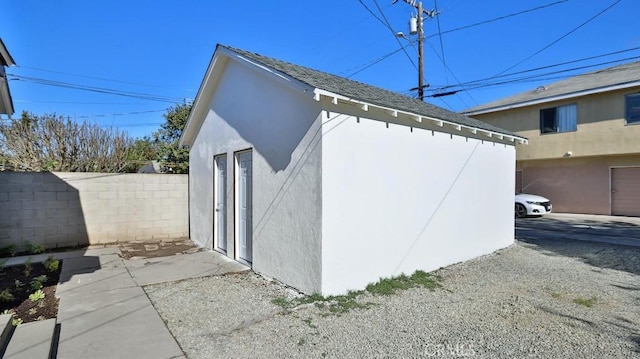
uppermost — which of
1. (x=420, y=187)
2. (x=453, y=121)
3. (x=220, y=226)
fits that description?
(x=453, y=121)

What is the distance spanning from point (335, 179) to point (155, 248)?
598cm

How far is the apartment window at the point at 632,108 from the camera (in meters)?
14.0

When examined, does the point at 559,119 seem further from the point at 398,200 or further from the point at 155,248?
the point at 155,248

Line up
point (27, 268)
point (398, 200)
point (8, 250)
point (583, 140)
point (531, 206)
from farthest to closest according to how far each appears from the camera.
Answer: point (583, 140), point (531, 206), point (8, 250), point (27, 268), point (398, 200)

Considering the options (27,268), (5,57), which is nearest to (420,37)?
(5,57)

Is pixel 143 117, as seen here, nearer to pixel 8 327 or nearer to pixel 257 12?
pixel 257 12

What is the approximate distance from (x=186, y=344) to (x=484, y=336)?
10.1ft

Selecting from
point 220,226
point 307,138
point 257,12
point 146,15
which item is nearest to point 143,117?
point 146,15

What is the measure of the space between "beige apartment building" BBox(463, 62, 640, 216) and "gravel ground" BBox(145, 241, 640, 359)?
11.3 metres

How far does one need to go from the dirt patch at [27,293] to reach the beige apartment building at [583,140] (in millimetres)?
18632

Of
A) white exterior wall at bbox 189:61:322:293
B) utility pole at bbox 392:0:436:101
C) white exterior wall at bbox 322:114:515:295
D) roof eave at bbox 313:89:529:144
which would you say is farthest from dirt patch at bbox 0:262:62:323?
utility pole at bbox 392:0:436:101

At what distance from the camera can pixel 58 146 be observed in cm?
1059

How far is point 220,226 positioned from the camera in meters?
8.16

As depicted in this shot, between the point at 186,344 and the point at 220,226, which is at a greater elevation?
the point at 220,226
